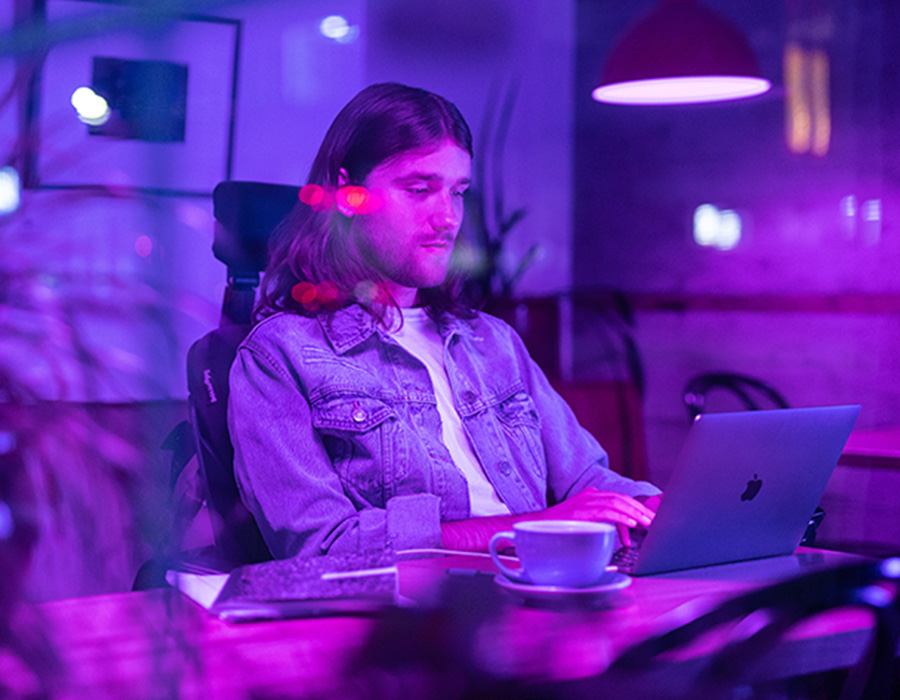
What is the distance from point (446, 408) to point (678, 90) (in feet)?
5.88

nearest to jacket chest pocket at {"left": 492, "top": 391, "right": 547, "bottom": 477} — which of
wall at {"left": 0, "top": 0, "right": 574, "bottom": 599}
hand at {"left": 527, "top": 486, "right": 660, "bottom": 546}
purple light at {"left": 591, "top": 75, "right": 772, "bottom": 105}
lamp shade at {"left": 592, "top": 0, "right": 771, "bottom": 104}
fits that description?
hand at {"left": 527, "top": 486, "right": 660, "bottom": 546}

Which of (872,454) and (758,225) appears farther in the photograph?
(758,225)

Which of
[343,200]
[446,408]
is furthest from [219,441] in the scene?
[343,200]

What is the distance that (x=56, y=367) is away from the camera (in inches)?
22.1

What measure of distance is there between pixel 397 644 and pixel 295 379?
1076 millimetres

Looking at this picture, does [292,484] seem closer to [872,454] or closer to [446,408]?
[446,408]

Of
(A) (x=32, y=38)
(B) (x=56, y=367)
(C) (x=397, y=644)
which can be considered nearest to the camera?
(C) (x=397, y=644)

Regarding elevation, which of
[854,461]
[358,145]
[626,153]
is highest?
[626,153]

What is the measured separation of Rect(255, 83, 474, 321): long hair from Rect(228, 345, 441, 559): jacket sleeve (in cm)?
19

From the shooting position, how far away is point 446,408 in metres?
1.57

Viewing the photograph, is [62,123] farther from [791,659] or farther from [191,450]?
[191,450]

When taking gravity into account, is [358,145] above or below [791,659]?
above

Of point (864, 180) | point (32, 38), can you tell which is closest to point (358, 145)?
point (32, 38)

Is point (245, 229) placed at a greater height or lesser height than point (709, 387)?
greater
